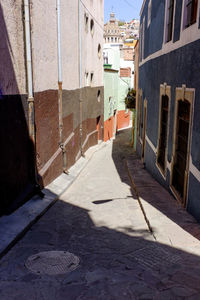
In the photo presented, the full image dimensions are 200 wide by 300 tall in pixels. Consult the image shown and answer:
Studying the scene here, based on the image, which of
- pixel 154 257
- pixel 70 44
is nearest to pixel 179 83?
pixel 154 257

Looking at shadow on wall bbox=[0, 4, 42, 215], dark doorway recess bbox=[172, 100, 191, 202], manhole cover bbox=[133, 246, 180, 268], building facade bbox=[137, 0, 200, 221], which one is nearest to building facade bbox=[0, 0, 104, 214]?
shadow on wall bbox=[0, 4, 42, 215]

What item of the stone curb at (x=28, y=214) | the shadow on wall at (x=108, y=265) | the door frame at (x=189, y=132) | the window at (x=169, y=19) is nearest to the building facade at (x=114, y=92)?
the window at (x=169, y=19)

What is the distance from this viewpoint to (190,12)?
24.8 ft

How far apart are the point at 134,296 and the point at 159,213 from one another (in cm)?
345

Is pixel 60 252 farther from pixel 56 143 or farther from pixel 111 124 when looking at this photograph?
pixel 111 124

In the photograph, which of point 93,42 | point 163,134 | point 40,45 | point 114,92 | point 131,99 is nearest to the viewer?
point 40,45

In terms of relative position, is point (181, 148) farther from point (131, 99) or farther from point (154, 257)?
point (131, 99)

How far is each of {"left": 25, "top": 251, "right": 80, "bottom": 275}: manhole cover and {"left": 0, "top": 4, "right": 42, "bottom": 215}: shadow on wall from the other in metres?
2.14

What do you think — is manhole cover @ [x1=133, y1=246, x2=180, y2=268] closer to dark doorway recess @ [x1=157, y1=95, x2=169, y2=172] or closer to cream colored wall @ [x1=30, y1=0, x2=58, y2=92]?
dark doorway recess @ [x1=157, y1=95, x2=169, y2=172]

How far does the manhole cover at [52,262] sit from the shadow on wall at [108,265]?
5.2 inches

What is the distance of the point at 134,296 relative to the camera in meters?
4.32

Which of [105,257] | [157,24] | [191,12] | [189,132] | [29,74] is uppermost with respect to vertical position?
[157,24]

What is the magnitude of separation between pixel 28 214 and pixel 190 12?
613 cm

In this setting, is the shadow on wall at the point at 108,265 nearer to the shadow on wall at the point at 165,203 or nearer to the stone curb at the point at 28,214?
the stone curb at the point at 28,214
